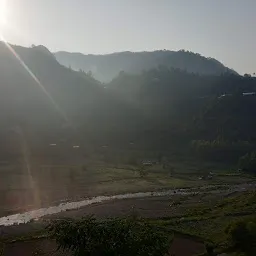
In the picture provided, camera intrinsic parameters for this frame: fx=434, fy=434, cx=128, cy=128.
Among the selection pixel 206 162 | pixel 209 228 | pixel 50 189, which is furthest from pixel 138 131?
pixel 209 228

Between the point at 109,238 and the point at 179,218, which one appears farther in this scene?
the point at 179,218

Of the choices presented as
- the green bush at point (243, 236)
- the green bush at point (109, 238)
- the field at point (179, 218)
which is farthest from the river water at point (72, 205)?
the green bush at point (243, 236)

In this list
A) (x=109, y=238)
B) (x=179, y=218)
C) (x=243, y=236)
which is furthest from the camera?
(x=179, y=218)

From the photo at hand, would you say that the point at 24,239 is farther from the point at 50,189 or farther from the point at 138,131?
the point at 138,131

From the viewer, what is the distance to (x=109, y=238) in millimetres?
33969

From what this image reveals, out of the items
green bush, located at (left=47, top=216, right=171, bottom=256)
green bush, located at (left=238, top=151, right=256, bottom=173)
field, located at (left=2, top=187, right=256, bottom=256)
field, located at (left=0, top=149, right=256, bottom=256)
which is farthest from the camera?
green bush, located at (left=238, top=151, right=256, bottom=173)

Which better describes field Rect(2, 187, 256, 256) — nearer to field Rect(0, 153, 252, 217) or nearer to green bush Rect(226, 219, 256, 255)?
green bush Rect(226, 219, 256, 255)

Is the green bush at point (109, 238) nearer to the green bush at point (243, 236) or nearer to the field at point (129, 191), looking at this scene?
the field at point (129, 191)

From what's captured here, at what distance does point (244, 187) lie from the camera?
112 metres

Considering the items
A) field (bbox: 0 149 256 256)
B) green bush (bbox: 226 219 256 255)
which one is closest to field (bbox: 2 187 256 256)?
field (bbox: 0 149 256 256)

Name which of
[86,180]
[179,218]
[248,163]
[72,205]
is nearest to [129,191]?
[86,180]

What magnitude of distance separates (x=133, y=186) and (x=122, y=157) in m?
44.6

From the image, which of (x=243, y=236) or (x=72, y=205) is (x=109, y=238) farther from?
(x=72, y=205)

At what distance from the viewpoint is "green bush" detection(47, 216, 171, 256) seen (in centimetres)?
3291
